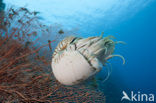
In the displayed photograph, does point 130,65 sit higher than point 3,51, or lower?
higher

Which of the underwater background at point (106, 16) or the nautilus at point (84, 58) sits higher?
the underwater background at point (106, 16)

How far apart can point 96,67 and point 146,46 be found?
57.9 m

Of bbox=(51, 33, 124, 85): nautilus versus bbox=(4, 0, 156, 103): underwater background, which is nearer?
bbox=(51, 33, 124, 85): nautilus

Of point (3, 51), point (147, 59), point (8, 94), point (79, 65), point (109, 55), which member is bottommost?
point (8, 94)

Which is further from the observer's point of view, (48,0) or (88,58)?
(48,0)

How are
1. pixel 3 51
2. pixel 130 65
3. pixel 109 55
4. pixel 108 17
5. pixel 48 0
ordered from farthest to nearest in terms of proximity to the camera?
pixel 130 65
pixel 108 17
pixel 48 0
pixel 3 51
pixel 109 55

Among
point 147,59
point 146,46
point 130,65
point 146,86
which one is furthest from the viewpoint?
point 130,65

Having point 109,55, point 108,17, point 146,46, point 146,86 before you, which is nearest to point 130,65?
point 146,46

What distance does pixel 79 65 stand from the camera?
4.77ft

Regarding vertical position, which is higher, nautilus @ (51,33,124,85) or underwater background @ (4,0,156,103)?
underwater background @ (4,0,156,103)

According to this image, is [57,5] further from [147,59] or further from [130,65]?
[130,65]

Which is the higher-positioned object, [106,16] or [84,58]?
[106,16]

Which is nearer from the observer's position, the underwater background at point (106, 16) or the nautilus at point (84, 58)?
the nautilus at point (84, 58)

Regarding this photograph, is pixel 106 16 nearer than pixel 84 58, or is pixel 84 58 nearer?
pixel 84 58
